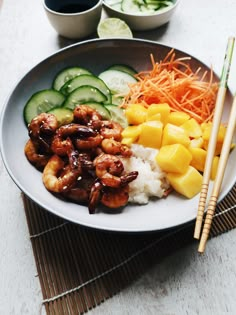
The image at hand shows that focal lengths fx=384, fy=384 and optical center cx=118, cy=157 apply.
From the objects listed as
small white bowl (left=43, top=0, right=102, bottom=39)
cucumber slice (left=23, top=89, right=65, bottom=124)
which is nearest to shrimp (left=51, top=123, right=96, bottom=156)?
cucumber slice (left=23, top=89, right=65, bottom=124)

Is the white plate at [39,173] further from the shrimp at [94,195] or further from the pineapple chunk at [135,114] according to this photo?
the pineapple chunk at [135,114]

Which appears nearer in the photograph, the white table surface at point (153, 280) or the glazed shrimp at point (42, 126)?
the white table surface at point (153, 280)

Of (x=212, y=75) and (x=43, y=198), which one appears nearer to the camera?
(x=43, y=198)

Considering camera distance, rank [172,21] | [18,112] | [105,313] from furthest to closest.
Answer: [172,21] < [18,112] < [105,313]

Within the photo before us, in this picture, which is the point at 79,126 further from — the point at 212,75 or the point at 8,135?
the point at 212,75

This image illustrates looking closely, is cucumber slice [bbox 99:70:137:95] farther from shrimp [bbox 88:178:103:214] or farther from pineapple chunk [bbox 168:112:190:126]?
shrimp [bbox 88:178:103:214]

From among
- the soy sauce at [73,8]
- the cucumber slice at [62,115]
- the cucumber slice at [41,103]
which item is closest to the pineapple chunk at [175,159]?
the cucumber slice at [62,115]

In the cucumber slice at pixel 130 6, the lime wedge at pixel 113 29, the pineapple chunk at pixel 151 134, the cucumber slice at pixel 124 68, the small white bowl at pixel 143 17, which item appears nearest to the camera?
the pineapple chunk at pixel 151 134

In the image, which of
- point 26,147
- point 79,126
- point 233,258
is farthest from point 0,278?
point 233,258

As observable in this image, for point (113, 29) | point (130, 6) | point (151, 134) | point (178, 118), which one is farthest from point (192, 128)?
point (130, 6)
